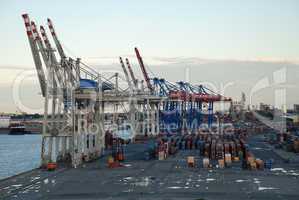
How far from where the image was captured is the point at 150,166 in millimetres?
46656

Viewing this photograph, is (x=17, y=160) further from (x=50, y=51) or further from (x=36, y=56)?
Answer: (x=50, y=51)

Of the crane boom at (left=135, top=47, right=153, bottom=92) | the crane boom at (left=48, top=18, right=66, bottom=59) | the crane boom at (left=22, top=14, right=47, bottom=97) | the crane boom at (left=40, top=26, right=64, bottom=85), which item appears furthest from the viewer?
the crane boom at (left=135, top=47, right=153, bottom=92)

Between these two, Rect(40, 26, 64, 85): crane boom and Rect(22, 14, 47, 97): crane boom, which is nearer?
Rect(40, 26, 64, 85): crane boom

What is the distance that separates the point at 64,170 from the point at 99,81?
56.2ft

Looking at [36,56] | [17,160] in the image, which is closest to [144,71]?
[17,160]

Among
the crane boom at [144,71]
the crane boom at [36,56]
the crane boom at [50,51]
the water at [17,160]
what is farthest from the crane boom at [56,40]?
the crane boom at [144,71]

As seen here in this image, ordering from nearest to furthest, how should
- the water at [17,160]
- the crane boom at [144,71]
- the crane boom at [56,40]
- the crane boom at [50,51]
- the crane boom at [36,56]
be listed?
the crane boom at [50,51]
the crane boom at [36,56]
the crane boom at [56,40]
the water at [17,160]
the crane boom at [144,71]

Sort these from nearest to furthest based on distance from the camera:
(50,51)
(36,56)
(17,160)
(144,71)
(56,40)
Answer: (50,51) → (36,56) → (56,40) → (17,160) → (144,71)

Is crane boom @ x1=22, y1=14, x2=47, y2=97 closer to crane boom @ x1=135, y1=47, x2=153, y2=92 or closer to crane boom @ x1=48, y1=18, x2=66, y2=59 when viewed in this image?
crane boom @ x1=48, y1=18, x2=66, y2=59

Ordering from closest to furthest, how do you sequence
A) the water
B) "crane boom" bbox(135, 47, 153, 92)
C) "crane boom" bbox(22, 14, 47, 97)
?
1. "crane boom" bbox(22, 14, 47, 97)
2. the water
3. "crane boom" bbox(135, 47, 153, 92)

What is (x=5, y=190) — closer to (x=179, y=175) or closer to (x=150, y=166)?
(x=179, y=175)

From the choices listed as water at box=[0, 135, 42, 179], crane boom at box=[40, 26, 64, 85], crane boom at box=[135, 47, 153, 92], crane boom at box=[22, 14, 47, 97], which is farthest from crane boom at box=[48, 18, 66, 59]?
crane boom at box=[135, 47, 153, 92]

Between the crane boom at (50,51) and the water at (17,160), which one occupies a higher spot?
the crane boom at (50,51)

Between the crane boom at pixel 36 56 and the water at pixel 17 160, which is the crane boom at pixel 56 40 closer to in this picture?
the crane boom at pixel 36 56
